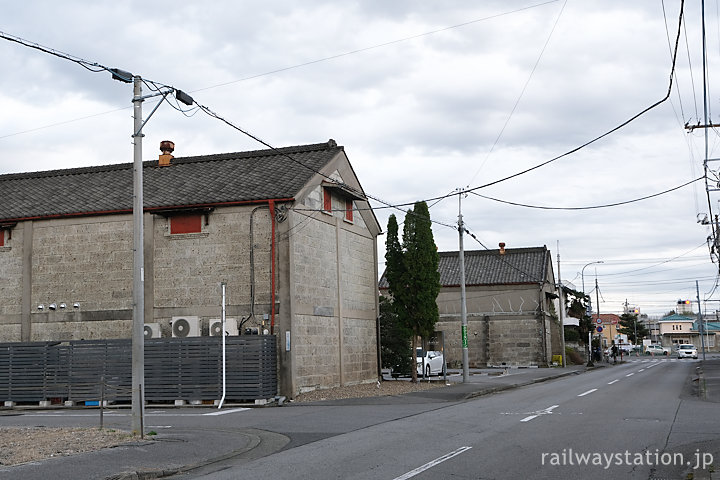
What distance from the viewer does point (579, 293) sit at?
226 feet

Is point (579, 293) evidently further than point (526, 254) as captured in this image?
Yes

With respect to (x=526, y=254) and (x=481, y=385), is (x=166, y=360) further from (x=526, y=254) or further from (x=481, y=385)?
(x=526, y=254)

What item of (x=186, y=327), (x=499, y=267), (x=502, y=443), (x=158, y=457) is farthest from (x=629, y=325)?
(x=158, y=457)

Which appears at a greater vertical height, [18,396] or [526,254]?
[526,254]

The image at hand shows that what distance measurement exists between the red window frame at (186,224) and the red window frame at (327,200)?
16.1 feet

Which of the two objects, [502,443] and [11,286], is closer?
[502,443]

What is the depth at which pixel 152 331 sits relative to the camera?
24797 mm

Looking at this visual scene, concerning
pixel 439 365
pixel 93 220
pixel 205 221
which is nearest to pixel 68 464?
pixel 205 221

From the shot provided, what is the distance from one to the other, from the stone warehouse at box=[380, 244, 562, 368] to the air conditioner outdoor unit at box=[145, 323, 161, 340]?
30.0 metres

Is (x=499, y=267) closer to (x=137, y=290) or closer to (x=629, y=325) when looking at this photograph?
(x=137, y=290)

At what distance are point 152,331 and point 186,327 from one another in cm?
136

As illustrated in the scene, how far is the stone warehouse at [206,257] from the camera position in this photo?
24328mm

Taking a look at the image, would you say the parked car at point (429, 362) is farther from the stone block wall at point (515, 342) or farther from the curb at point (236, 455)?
the curb at point (236, 455)

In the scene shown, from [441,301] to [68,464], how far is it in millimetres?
45838
